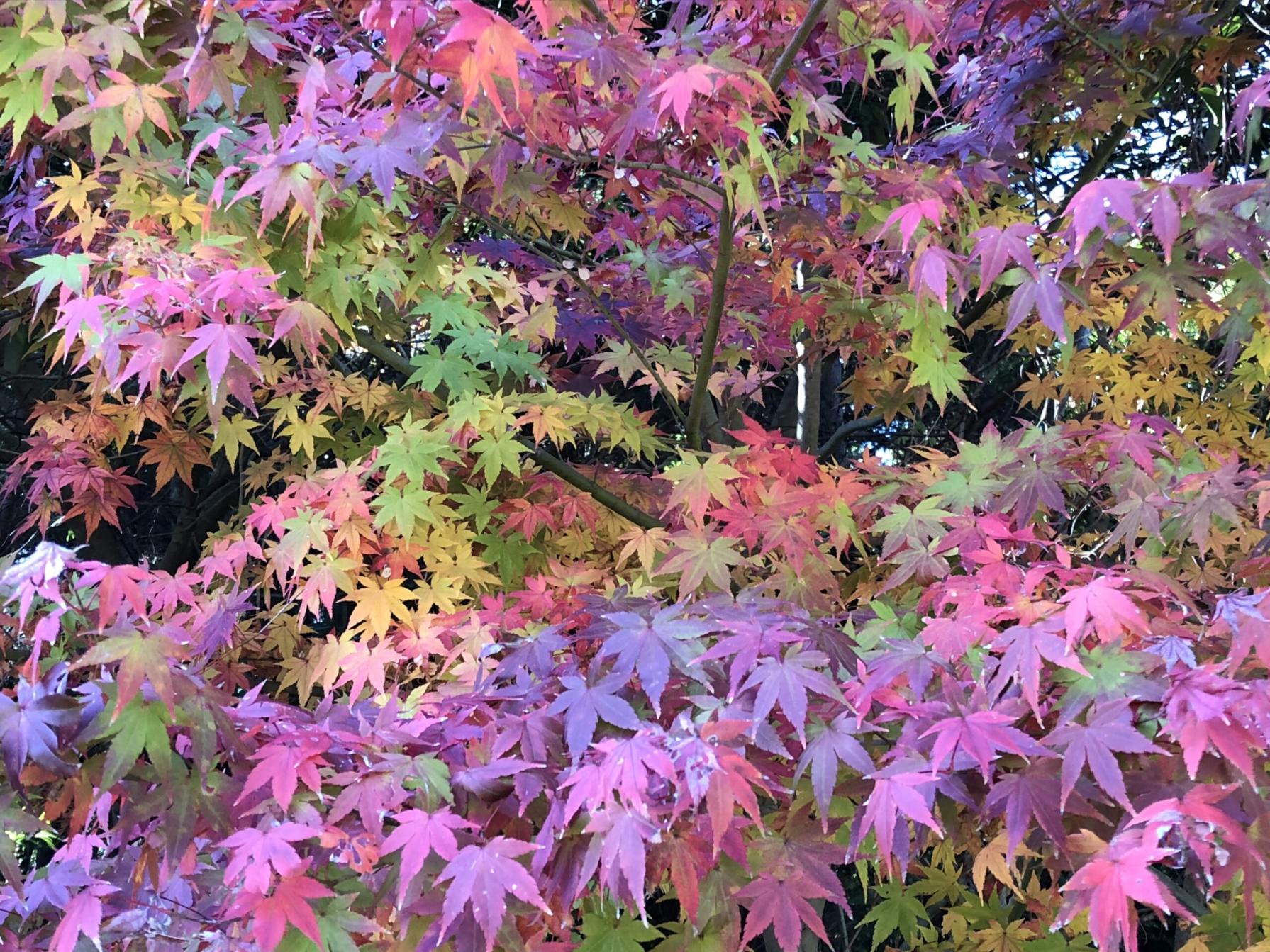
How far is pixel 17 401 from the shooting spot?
14.0 feet

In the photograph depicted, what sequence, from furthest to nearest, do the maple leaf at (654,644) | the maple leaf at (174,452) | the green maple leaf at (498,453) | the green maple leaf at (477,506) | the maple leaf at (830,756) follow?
the maple leaf at (174,452), the green maple leaf at (477,506), the green maple leaf at (498,453), the maple leaf at (654,644), the maple leaf at (830,756)

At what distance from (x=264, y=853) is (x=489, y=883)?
0.28 metres

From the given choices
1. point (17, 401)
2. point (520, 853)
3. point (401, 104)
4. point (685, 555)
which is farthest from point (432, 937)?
point (17, 401)

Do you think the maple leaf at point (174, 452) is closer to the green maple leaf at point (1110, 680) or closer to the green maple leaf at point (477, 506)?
the green maple leaf at point (477, 506)

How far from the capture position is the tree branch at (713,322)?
2377 mm

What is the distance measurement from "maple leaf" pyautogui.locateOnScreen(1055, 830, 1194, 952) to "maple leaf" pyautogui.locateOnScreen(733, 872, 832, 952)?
0.32 meters

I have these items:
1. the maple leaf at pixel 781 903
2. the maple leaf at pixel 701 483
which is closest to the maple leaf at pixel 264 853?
the maple leaf at pixel 781 903

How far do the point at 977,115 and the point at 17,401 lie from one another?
389cm

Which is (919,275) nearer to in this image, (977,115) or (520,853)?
(520,853)

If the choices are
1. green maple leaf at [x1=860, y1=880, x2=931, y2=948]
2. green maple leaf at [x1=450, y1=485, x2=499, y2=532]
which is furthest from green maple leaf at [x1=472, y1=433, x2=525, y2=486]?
green maple leaf at [x1=860, y1=880, x2=931, y2=948]

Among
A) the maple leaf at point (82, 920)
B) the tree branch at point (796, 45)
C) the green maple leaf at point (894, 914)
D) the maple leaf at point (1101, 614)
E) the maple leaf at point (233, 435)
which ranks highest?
the tree branch at point (796, 45)

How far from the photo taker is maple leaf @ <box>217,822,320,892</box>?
1222 millimetres

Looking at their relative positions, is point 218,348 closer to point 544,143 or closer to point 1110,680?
point 544,143

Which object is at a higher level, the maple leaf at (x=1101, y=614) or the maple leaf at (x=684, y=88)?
the maple leaf at (x=684, y=88)
